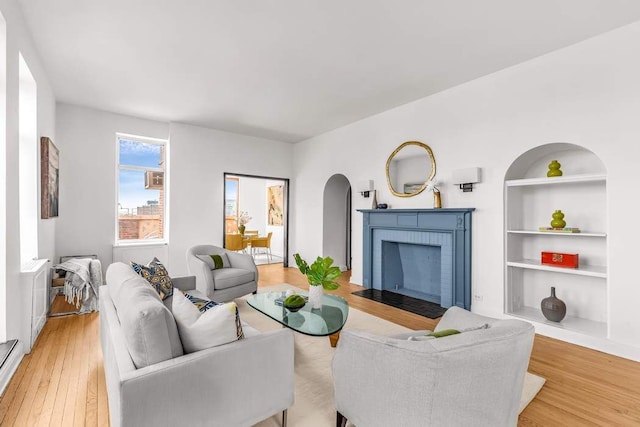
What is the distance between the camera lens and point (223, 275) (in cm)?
399

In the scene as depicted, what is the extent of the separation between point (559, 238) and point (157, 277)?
13.7 ft

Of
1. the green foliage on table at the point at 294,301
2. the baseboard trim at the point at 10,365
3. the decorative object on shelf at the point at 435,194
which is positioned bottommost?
the baseboard trim at the point at 10,365

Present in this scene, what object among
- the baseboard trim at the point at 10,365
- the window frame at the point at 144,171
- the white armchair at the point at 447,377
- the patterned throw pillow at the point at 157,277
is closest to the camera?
the white armchair at the point at 447,377

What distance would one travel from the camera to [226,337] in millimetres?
1628

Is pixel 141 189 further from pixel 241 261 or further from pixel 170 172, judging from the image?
pixel 241 261

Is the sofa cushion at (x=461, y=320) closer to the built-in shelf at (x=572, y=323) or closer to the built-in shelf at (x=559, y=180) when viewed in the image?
Result: the built-in shelf at (x=572, y=323)

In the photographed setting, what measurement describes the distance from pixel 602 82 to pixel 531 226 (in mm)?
1576

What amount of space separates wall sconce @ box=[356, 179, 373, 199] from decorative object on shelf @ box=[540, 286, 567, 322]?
2812mm

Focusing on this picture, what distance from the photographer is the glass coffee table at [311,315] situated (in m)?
2.33

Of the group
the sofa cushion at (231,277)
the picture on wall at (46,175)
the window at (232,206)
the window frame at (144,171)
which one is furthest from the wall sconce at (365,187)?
the window at (232,206)

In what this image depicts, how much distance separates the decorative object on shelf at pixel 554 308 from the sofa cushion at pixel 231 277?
3406mm

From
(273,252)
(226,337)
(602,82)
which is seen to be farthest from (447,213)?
(273,252)

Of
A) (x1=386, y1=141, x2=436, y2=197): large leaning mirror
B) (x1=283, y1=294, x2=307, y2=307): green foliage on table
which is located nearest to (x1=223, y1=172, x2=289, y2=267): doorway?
(x1=386, y1=141, x2=436, y2=197): large leaning mirror

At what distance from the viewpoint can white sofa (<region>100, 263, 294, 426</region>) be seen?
1.38 metres
